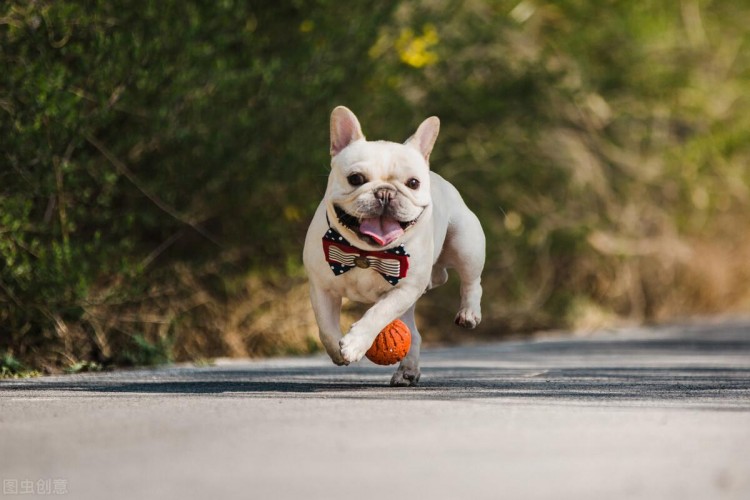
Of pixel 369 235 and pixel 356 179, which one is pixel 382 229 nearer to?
pixel 369 235

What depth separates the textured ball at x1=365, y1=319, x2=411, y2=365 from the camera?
7855 millimetres

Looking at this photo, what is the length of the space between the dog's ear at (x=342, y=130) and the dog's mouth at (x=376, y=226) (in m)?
0.58

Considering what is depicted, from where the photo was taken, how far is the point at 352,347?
7531 millimetres

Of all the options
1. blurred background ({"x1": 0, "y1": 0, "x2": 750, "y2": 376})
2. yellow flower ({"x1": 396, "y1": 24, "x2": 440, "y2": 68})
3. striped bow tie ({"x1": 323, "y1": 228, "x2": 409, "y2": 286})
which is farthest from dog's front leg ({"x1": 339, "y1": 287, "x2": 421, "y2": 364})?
yellow flower ({"x1": 396, "y1": 24, "x2": 440, "y2": 68})

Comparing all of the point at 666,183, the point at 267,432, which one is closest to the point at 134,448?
the point at 267,432

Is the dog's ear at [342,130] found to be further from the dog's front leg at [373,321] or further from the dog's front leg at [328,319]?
the dog's front leg at [373,321]

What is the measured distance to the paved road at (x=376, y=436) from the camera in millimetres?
4711

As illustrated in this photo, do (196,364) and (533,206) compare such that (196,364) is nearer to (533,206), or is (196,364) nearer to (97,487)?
(97,487)

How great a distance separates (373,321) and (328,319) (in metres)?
0.41

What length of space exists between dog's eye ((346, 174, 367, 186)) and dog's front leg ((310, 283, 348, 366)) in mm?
711

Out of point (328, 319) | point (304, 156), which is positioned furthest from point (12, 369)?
point (304, 156)

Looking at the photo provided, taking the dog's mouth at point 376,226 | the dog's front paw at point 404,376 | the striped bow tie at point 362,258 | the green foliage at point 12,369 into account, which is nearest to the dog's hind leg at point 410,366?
the dog's front paw at point 404,376

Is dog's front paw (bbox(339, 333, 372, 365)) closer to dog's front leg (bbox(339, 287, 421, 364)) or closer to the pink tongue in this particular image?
dog's front leg (bbox(339, 287, 421, 364))

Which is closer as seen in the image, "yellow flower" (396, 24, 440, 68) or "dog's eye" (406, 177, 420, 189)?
"dog's eye" (406, 177, 420, 189)
